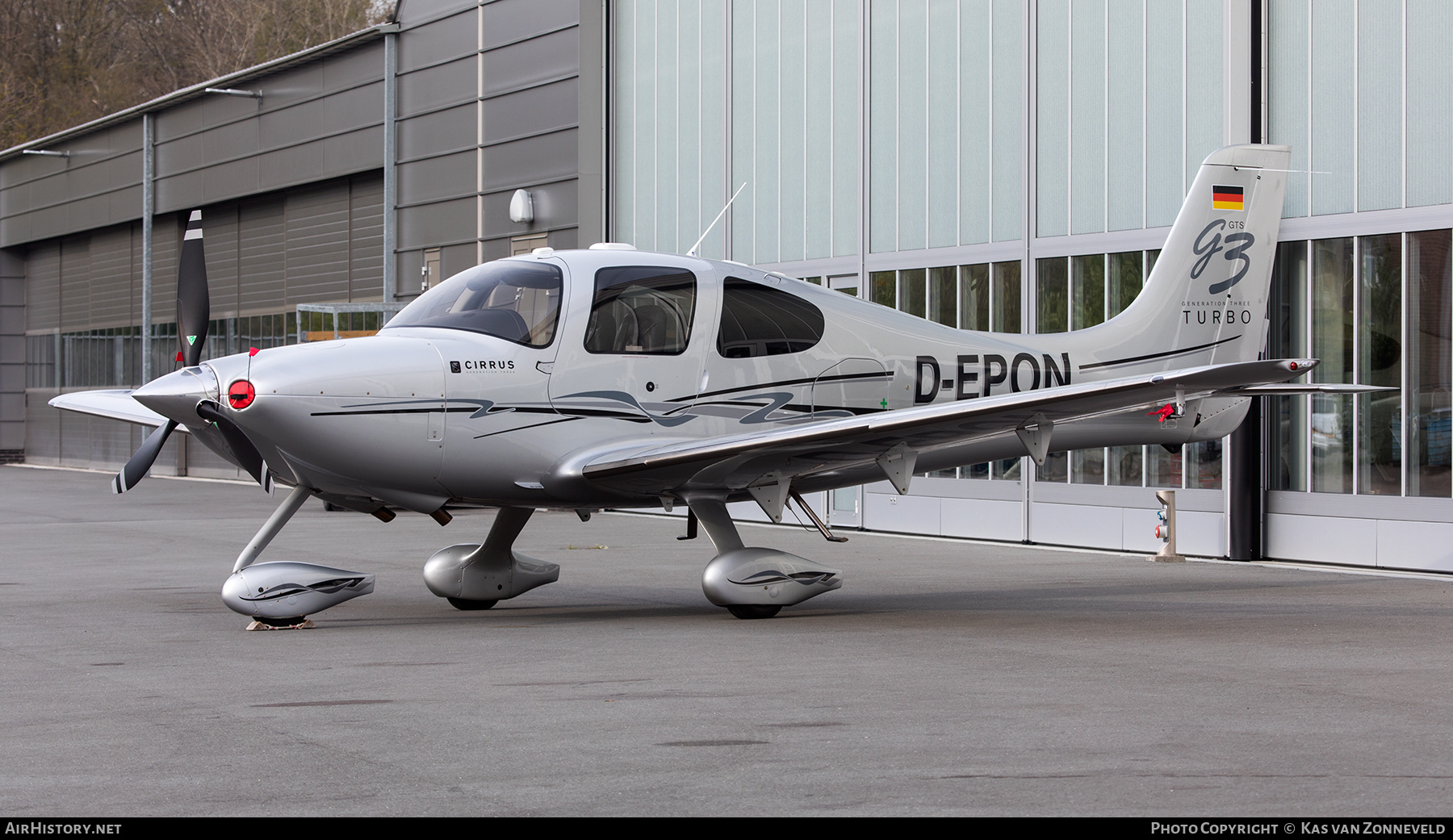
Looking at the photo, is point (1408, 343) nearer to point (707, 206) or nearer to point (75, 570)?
point (707, 206)

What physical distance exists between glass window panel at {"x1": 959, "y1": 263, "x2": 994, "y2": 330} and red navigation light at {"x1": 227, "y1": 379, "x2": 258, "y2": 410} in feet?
34.7

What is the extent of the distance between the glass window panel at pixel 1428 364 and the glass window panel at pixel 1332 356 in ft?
2.06

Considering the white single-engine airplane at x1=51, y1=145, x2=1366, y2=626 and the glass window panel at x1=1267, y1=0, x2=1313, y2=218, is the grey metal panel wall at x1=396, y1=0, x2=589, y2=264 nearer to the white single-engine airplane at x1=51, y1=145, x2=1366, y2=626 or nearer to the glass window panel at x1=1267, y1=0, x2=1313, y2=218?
the glass window panel at x1=1267, y1=0, x2=1313, y2=218

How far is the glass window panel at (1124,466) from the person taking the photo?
15.8 metres

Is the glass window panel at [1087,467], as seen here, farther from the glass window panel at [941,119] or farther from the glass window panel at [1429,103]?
the glass window panel at [1429,103]

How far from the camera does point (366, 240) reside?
30.2 m

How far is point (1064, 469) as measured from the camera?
54.7 feet

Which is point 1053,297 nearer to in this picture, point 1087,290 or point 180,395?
point 1087,290

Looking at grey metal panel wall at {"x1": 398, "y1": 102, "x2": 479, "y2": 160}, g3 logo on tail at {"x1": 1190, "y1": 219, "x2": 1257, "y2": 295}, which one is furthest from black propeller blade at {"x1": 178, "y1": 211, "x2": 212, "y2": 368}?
grey metal panel wall at {"x1": 398, "y1": 102, "x2": 479, "y2": 160}

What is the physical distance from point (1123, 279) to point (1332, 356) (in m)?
2.50

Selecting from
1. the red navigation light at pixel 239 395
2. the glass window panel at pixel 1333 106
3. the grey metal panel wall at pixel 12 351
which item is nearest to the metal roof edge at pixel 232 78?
the grey metal panel wall at pixel 12 351

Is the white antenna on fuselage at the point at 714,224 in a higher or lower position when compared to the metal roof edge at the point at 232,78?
lower

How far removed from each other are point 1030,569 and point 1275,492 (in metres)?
2.69
